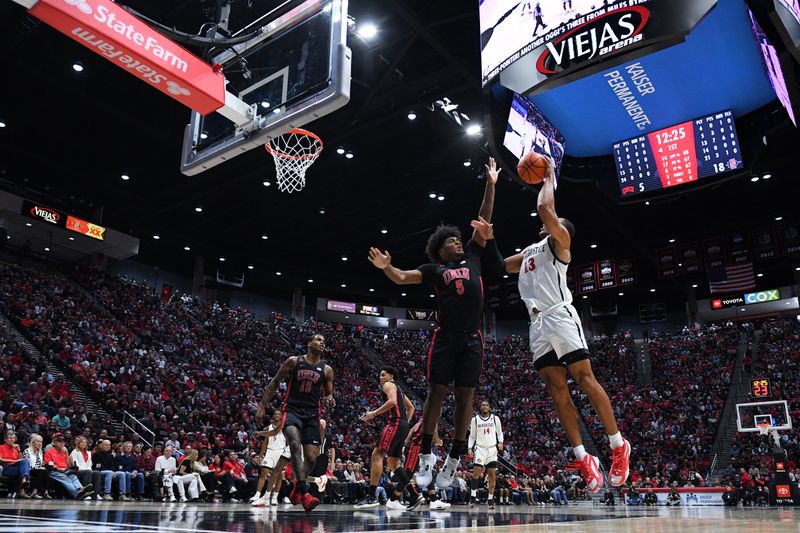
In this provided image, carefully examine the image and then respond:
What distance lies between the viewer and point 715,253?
20000 millimetres

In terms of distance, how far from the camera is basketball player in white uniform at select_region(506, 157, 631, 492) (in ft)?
13.2

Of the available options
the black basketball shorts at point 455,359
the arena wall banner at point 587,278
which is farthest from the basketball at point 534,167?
the arena wall banner at point 587,278

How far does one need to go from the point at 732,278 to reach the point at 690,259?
1464mm

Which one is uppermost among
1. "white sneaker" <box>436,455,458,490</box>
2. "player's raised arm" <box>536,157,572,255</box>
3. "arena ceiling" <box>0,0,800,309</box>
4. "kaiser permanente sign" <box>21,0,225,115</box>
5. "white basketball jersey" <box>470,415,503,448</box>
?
"arena ceiling" <box>0,0,800,309</box>

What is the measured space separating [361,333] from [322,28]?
26.0m

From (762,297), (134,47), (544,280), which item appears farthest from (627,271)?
(134,47)

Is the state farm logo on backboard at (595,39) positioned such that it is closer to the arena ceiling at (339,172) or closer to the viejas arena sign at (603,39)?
the viejas arena sign at (603,39)

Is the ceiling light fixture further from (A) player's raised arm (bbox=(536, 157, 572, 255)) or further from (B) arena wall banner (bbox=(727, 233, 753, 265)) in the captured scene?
(B) arena wall banner (bbox=(727, 233, 753, 265))

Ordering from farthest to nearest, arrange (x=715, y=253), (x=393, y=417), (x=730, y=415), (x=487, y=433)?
Result: (x=730, y=415), (x=715, y=253), (x=487, y=433), (x=393, y=417)

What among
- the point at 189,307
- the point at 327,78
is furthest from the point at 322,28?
the point at 189,307

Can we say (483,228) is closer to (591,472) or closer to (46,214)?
(591,472)

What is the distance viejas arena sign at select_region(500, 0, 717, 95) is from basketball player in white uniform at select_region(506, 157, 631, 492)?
94.3 inches

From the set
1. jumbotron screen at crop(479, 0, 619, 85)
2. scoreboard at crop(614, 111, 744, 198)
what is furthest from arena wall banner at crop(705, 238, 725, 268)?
jumbotron screen at crop(479, 0, 619, 85)

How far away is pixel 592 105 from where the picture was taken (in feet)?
32.8
